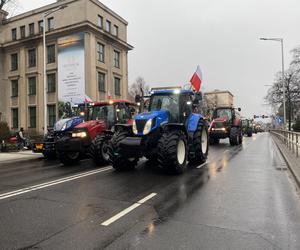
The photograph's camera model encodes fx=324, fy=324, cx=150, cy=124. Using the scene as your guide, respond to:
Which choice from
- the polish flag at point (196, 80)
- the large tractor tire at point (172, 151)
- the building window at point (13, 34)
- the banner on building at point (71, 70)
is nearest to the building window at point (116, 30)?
the banner on building at point (71, 70)

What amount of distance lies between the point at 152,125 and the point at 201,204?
4.03m

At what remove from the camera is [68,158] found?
44.2 feet

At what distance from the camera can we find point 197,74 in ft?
53.4

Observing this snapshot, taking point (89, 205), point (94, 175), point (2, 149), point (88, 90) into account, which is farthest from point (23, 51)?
point (89, 205)

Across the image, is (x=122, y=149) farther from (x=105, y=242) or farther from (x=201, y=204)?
(x=105, y=242)

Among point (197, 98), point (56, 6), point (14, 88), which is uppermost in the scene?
point (56, 6)

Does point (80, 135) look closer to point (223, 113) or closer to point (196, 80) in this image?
point (196, 80)

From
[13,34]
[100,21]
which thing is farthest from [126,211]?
[13,34]

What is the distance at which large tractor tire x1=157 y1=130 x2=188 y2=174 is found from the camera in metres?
9.77

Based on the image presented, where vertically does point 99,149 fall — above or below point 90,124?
below

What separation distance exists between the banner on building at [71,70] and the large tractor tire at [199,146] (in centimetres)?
2599

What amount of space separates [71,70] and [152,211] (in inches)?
1362

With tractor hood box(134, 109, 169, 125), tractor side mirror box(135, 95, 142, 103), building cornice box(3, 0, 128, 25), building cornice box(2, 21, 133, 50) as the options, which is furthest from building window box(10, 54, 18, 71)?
tractor hood box(134, 109, 169, 125)

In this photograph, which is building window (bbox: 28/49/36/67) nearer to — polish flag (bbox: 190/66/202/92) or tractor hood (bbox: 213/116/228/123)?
tractor hood (bbox: 213/116/228/123)
